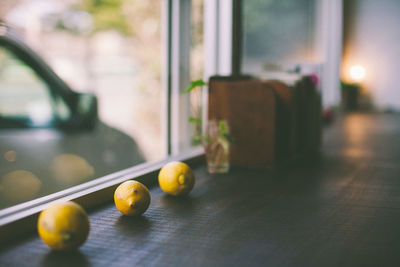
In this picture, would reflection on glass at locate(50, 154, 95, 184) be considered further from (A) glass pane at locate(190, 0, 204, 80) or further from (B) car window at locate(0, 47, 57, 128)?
(A) glass pane at locate(190, 0, 204, 80)

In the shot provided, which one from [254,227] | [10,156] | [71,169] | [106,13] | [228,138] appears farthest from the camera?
[106,13]

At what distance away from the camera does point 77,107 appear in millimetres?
2488

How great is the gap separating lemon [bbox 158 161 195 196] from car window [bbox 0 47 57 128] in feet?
3.89

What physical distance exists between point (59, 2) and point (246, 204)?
651 cm

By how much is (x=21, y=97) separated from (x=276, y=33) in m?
2.59

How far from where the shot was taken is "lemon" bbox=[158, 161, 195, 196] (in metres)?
1.28

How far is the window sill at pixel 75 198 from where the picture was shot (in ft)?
3.02

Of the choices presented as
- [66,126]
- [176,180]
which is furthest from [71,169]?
[176,180]

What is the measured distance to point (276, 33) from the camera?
14.3ft

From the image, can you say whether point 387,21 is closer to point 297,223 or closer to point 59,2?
point 59,2

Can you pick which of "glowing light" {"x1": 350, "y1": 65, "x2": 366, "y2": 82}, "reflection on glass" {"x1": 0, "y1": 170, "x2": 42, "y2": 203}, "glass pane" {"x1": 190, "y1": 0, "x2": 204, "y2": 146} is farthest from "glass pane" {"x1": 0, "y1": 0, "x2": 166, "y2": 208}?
"glowing light" {"x1": 350, "y1": 65, "x2": 366, "y2": 82}

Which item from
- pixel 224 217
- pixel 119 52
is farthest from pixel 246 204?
pixel 119 52

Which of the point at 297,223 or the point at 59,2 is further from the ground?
the point at 59,2

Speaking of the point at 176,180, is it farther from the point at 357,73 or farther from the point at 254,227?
the point at 357,73
